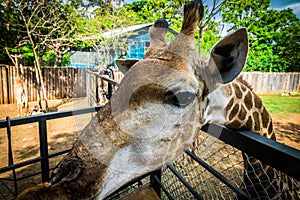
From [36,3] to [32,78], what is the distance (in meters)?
4.59

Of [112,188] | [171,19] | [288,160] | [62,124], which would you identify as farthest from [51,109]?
[288,160]

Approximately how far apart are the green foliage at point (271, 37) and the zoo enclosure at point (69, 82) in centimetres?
298

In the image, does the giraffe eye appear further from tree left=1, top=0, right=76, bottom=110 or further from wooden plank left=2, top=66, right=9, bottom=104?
wooden plank left=2, top=66, right=9, bottom=104

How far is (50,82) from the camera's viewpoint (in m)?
11.5

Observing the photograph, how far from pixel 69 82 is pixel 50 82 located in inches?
44.8

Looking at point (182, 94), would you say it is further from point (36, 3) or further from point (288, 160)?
point (36, 3)

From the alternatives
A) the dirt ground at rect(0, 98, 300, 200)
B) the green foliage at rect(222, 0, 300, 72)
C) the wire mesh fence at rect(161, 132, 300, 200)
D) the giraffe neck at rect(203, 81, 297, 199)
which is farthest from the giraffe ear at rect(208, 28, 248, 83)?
the green foliage at rect(222, 0, 300, 72)

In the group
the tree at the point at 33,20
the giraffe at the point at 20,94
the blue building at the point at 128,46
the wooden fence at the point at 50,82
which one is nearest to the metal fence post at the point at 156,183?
the giraffe at the point at 20,94

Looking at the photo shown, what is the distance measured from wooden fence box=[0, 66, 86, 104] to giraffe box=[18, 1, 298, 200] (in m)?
10.4

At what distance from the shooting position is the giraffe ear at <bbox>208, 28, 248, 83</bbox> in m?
1.29

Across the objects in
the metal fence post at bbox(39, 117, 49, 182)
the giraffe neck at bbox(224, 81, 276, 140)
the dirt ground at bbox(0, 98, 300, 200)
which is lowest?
the dirt ground at bbox(0, 98, 300, 200)

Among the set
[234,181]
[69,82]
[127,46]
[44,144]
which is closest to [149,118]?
[44,144]

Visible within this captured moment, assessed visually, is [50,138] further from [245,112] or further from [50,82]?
[50,82]

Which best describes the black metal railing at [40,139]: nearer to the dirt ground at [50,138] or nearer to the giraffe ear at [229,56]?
the giraffe ear at [229,56]
